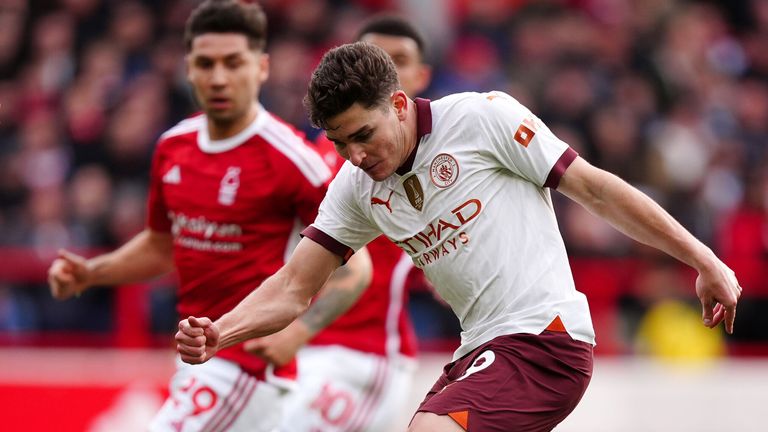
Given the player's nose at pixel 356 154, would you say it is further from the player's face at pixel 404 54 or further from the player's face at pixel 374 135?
the player's face at pixel 404 54

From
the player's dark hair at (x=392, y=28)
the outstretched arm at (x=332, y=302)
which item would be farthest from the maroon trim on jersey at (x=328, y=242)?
the player's dark hair at (x=392, y=28)

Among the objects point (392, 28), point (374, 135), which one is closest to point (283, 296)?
point (374, 135)

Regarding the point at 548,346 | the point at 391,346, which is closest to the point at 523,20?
the point at 391,346

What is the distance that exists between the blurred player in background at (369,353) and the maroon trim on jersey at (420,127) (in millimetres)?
1591

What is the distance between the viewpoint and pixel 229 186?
571 cm

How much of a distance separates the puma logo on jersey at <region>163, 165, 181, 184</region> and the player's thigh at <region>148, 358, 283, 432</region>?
850 millimetres

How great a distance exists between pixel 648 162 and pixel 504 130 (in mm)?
7634

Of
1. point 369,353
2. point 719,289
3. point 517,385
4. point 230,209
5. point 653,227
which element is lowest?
point 369,353

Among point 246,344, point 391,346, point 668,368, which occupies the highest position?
point 246,344

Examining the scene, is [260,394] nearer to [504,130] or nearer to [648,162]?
[504,130]

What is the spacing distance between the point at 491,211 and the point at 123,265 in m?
2.44

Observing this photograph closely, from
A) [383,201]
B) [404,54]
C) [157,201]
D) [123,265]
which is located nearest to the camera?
[383,201]

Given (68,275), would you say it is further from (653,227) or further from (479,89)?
(479,89)

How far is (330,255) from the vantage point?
480cm
